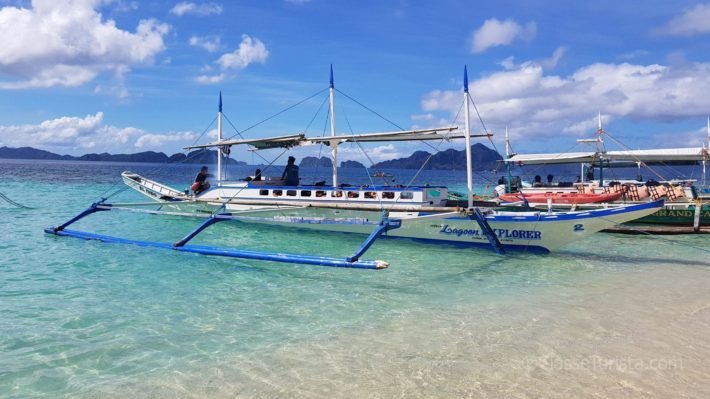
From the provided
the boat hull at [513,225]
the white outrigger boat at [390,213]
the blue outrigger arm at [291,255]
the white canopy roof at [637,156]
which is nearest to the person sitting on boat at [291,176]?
the white outrigger boat at [390,213]

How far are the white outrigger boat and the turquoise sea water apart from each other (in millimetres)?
817

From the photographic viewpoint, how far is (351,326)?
8719 millimetres

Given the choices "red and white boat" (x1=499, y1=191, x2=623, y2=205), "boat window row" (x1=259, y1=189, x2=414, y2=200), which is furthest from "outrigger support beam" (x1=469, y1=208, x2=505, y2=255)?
"red and white boat" (x1=499, y1=191, x2=623, y2=205)

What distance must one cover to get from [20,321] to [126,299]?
197 centimetres

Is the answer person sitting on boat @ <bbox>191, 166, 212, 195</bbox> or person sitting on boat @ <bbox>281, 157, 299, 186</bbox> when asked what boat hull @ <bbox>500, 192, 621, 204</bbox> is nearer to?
person sitting on boat @ <bbox>281, 157, 299, 186</bbox>

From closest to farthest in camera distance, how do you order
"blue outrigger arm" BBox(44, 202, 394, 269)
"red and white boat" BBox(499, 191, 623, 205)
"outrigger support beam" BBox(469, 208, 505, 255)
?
"blue outrigger arm" BBox(44, 202, 394, 269)
"outrigger support beam" BBox(469, 208, 505, 255)
"red and white boat" BBox(499, 191, 623, 205)

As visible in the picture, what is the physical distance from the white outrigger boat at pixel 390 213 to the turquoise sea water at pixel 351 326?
32.2 inches

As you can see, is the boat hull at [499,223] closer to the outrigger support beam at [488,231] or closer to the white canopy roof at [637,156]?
the outrigger support beam at [488,231]

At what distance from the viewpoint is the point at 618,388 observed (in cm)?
627

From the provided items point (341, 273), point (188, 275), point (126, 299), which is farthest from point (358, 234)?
point (126, 299)

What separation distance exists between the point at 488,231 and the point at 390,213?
4.14 metres

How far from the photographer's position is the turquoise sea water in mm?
6461

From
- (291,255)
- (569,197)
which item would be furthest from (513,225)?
(569,197)

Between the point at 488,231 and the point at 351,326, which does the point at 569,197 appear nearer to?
the point at 488,231
